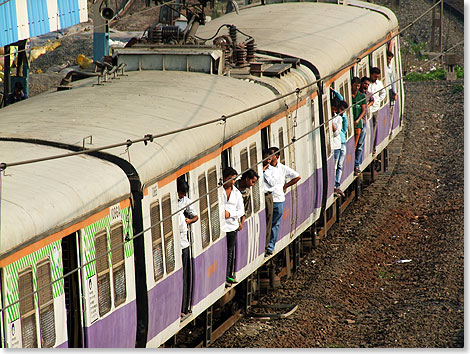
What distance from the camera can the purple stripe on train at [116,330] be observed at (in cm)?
909

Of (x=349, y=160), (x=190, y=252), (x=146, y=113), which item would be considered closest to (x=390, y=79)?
(x=349, y=160)

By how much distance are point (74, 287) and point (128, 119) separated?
256cm

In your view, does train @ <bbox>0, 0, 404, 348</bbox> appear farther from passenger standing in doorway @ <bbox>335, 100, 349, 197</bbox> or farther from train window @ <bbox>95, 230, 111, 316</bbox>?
passenger standing in doorway @ <bbox>335, 100, 349, 197</bbox>

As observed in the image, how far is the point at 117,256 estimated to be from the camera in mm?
9508

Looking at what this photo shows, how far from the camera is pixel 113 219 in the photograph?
30.8 feet

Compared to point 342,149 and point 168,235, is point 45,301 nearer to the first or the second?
point 168,235

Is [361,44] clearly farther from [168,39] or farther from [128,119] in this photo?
[128,119]

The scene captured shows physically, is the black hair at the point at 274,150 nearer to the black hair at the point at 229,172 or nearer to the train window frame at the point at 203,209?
the black hair at the point at 229,172

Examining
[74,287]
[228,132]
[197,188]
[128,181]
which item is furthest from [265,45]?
[74,287]

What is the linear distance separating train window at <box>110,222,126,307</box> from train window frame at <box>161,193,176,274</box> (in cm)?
88

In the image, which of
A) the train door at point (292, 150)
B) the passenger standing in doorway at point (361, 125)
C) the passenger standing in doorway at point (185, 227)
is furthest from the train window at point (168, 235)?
the passenger standing in doorway at point (361, 125)

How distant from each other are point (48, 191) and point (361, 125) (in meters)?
11.2

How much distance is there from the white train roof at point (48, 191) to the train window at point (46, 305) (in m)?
0.33

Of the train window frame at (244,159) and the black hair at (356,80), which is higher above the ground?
the train window frame at (244,159)
